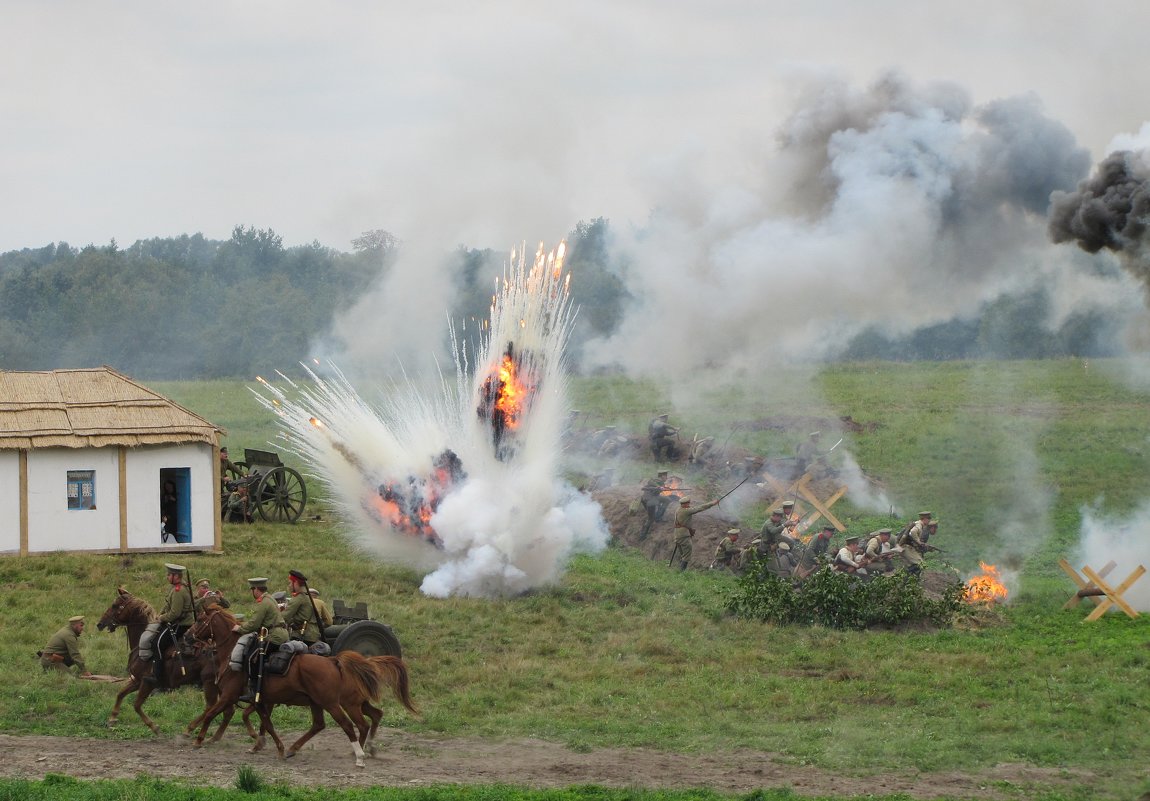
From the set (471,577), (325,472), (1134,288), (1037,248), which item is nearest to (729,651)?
(471,577)

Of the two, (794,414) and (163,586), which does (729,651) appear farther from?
(794,414)

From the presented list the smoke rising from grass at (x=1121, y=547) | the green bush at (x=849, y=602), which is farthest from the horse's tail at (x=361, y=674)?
the smoke rising from grass at (x=1121, y=547)

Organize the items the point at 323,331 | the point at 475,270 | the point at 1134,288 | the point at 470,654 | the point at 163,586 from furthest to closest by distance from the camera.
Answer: the point at 323,331
the point at 475,270
the point at 1134,288
the point at 163,586
the point at 470,654

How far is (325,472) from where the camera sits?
88.4 ft

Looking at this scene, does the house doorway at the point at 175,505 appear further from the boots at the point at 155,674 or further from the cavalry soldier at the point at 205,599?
the boots at the point at 155,674

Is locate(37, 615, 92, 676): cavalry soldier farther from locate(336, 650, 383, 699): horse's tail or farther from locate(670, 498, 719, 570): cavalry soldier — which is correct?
locate(670, 498, 719, 570): cavalry soldier

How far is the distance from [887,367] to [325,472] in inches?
1239

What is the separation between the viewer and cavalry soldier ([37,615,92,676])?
18844 mm

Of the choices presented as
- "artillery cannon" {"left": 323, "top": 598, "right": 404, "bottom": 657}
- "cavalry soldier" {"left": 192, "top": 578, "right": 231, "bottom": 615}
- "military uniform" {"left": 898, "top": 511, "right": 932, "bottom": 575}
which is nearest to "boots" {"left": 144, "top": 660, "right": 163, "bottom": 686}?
"cavalry soldier" {"left": 192, "top": 578, "right": 231, "bottom": 615}

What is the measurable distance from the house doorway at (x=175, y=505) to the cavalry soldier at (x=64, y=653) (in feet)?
29.4

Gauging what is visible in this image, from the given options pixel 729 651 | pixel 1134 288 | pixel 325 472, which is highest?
pixel 1134 288

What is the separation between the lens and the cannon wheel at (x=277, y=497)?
32.0 metres

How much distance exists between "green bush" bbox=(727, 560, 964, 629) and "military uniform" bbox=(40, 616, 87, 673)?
10552 mm

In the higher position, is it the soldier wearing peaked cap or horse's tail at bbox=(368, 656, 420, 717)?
the soldier wearing peaked cap
